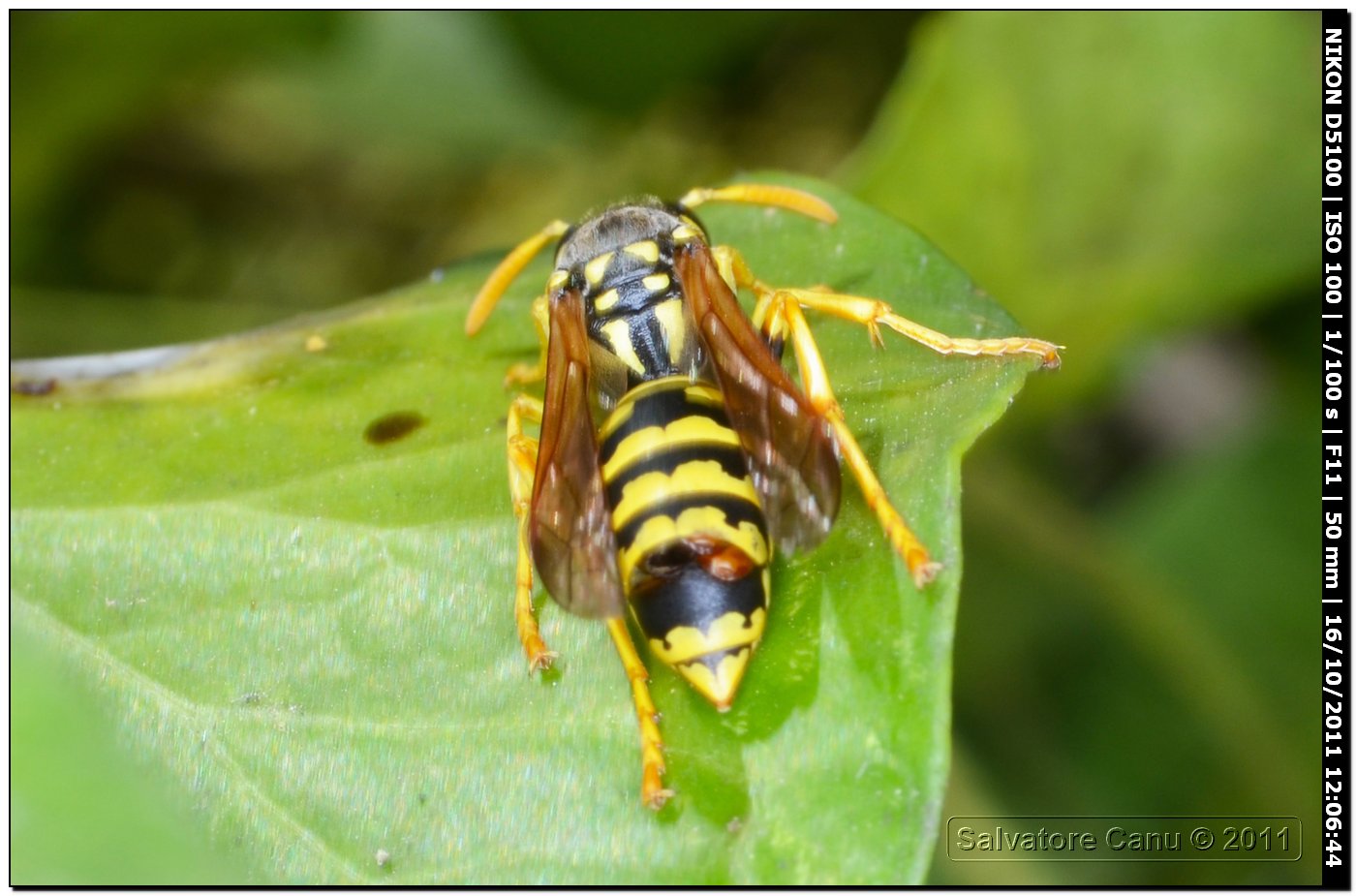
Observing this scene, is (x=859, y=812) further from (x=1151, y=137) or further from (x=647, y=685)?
(x=1151, y=137)

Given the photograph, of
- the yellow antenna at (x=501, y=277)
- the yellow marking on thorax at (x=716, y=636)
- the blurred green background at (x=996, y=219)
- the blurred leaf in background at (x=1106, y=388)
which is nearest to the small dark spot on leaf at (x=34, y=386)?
the yellow antenna at (x=501, y=277)

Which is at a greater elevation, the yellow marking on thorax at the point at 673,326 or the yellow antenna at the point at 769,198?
the yellow antenna at the point at 769,198

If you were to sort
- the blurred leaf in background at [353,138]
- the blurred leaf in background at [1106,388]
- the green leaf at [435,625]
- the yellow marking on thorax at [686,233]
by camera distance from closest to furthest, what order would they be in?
1. the green leaf at [435,625]
2. the yellow marking on thorax at [686,233]
3. the blurred leaf in background at [1106,388]
4. the blurred leaf in background at [353,138]

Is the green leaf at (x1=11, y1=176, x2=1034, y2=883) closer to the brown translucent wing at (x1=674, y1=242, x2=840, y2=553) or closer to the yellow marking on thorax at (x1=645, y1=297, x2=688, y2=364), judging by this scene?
the brown translucent wing at (x1=674, y1=242, x2=840, y2=553)

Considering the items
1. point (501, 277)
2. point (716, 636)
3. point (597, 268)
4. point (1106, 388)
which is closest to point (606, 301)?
point (597, 268)

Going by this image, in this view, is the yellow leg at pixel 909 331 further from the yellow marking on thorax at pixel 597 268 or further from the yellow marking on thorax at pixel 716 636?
the yellow marking on thorax at pixel 716 636

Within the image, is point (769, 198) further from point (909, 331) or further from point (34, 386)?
point (34, 386)

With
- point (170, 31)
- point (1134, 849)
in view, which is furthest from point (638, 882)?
point (170, 31)
